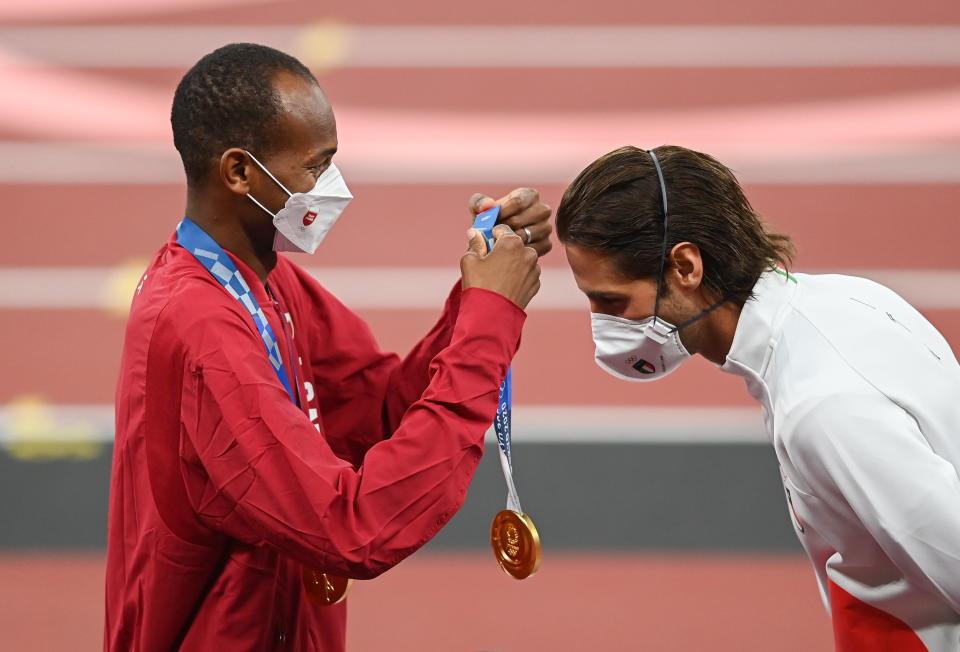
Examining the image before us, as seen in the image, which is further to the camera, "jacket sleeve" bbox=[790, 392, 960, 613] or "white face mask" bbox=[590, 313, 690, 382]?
"white face mask" bbox=[590, 313, 690, 382]

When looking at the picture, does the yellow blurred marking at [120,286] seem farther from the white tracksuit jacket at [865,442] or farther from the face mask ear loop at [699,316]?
the white tracksuit jacket at [865,442]

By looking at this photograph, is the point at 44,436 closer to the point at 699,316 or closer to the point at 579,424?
the point at 579,424

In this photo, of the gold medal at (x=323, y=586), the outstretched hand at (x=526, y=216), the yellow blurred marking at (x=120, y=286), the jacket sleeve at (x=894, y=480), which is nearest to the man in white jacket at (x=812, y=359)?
the jacket sleeve at (x=894, y=480)

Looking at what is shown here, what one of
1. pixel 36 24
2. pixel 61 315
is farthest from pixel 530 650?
pixel 36 24

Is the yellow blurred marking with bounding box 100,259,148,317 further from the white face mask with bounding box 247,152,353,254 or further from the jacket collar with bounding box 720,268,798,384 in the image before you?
the jacket collar with bounding box 720,268,798,384

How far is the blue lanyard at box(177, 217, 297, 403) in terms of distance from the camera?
1.92m

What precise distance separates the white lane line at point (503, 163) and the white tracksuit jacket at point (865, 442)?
13.1 ft

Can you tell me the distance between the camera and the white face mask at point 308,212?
6.47 ft

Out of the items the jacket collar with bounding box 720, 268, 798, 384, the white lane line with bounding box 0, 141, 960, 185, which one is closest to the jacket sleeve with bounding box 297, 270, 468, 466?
the jacket collar with bounding box 720, 268, 798, 384

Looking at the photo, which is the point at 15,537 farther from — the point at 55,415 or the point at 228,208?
the point at 228,208

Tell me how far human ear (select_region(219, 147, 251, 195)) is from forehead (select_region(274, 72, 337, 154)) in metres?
0.07

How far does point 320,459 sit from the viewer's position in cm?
174

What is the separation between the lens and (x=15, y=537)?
190 inches

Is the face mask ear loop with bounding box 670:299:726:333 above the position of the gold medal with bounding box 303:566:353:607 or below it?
above
